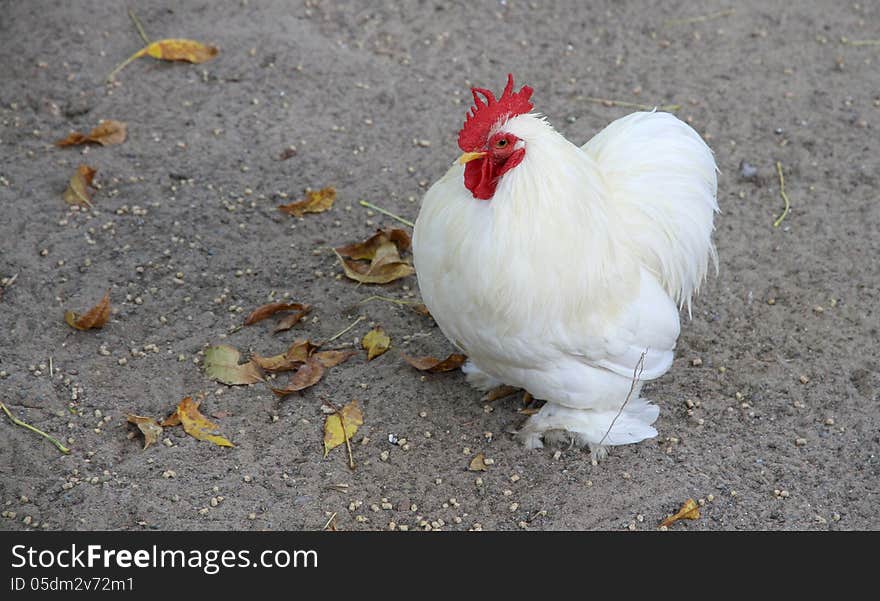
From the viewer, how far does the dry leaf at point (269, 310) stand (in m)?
4.54

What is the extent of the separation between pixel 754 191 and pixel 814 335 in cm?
116

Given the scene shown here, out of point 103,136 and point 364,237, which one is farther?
point 103,136

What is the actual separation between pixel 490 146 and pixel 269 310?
1700 mm

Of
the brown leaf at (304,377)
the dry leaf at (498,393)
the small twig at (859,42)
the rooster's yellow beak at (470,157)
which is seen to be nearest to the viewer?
the rooster's yellow beak at (470,157)

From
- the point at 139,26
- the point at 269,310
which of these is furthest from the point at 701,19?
the point at 269,310

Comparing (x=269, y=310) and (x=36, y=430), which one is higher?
(x=269, y=310)

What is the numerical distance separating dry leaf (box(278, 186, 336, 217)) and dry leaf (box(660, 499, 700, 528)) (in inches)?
99.9

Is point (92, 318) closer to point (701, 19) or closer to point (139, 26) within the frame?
point (139, 26)

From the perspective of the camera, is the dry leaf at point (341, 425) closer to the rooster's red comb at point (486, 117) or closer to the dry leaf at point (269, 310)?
the dry leaf at point (269, 310)

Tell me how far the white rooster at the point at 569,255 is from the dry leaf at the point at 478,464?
22 cm

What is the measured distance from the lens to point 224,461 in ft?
12.8

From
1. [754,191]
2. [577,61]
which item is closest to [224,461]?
[754,191]

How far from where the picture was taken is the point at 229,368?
4.28 meters

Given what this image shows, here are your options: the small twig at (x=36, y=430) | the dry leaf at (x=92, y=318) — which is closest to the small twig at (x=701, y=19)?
the dry leaf at (x=92, y=318)
